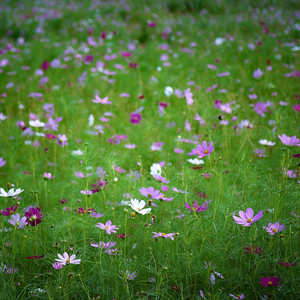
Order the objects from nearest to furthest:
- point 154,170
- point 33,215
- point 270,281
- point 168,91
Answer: point 270,281
point 33,215
point 154,170
point 168,91

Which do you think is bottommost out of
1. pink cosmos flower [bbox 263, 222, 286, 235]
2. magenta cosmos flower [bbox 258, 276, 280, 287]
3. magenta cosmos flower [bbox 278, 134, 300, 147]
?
magenta cosmos flower [bbox 258, 276, 280, 287]

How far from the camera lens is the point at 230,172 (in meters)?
1.97

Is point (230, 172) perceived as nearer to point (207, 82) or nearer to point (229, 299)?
point (229, 299)

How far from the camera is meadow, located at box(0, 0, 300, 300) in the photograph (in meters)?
1.31

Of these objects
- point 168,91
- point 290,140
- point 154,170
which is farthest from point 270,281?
point 168,91

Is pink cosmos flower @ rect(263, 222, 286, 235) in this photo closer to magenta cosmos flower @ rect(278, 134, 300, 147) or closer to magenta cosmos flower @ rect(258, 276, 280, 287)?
magenta cosmos flower @ rect(258, 276, 280, 287)

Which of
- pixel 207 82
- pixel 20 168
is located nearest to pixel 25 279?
pixel 20 168

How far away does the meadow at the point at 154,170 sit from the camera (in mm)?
1312

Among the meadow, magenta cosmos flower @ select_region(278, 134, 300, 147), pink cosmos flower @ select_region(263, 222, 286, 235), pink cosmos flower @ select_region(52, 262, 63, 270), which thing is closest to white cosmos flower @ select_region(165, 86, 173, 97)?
the meadow

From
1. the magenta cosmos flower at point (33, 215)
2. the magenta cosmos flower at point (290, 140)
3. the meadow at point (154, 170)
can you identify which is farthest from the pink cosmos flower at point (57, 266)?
the magenta cosmos flower at point (290, 140)

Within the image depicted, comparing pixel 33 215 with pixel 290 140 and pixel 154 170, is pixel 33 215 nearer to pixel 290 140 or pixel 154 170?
pixel 154 170

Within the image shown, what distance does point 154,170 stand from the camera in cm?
166

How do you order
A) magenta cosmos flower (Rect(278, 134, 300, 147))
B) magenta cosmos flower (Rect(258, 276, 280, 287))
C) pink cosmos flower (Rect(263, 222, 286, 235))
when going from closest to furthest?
magenta cosmos flower (Rect(258, 276, 280, 287)), pink cosmos flower (Rect(263, 222, 286, 235)), magenta cosmos flower (Rect(278, 134, 300, 147))

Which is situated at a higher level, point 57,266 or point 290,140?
point 290,140
